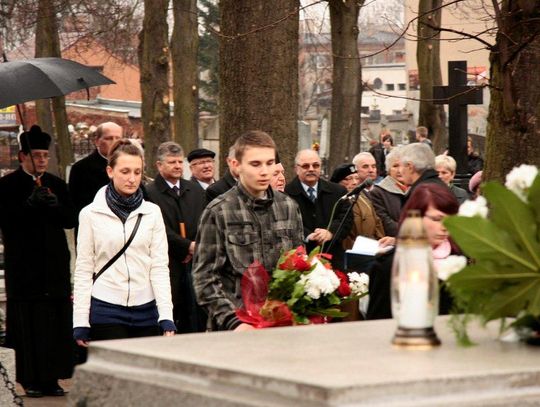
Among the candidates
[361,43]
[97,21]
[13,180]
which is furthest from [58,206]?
[361,43]

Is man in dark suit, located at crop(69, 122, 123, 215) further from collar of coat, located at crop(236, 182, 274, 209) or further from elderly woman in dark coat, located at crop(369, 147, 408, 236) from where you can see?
collar of coat, located at crop(236, 182, 274, 209)

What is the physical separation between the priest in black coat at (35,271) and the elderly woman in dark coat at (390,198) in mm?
2658

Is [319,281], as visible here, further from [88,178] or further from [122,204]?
[88,178]

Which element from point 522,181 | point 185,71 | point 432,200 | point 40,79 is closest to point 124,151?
point 432,200

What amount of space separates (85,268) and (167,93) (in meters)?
19.1

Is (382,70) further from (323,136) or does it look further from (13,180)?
(13,180)

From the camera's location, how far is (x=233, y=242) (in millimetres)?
7809

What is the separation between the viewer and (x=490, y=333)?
15.8 feet

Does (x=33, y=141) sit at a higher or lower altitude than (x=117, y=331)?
higher

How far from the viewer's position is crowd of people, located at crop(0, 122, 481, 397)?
7.83 meters

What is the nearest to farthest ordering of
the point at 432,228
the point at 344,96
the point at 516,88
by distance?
the point at 432,228 < the point at 516,88 < the point at 344,96

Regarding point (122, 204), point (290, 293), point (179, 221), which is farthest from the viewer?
point (179, 221)

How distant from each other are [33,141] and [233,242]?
169 inches

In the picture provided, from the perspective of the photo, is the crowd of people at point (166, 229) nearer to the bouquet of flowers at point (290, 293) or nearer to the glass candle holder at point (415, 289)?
the bouquet of flowers at point (290, 293)
